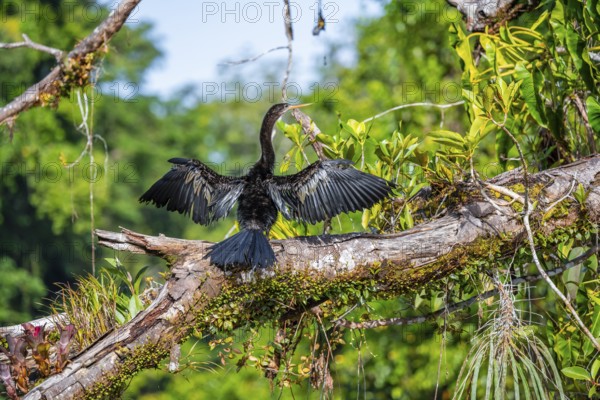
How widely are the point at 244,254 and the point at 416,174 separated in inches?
34.0

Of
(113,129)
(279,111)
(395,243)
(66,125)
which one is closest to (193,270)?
(395,243)

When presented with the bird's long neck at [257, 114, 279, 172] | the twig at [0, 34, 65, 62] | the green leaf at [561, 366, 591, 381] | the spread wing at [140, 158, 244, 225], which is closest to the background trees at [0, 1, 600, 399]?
the green leaf at [561, 366, 591, 381]

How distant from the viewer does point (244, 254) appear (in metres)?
2.51

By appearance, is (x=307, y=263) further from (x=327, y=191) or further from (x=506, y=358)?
(x=506, y=358)

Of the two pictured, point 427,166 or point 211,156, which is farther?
point 211,156

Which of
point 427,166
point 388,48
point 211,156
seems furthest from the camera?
point 211,156

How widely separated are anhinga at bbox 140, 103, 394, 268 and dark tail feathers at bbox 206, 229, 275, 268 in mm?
11

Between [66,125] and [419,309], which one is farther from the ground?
[66,125]

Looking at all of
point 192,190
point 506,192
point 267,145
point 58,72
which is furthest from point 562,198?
point 58,72

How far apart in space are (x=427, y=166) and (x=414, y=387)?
15.3 ft

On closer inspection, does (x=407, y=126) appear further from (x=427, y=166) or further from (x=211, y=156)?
(x=211, y=156)

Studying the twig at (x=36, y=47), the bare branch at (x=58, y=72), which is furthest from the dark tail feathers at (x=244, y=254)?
the twig at (x=36, y=47)

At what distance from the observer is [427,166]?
2951 millimetres

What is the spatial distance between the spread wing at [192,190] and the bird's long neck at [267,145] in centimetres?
19
